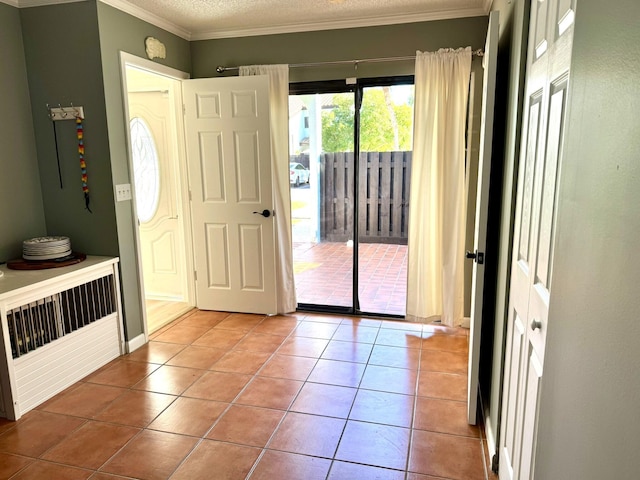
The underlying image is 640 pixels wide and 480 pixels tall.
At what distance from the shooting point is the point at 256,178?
3830 mm

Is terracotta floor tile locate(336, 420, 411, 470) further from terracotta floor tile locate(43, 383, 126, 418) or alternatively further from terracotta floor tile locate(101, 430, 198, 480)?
terracotta floor tile locate(43, 383, 126, 418)

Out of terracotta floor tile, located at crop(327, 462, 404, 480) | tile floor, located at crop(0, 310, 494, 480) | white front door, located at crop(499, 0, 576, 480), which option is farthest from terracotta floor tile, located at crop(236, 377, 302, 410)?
white front door, located at crop(499, 0, 576, 480)

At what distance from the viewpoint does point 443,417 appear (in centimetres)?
243

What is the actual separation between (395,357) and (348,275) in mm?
1597

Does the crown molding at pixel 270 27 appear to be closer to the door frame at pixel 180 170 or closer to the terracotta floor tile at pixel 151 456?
the door frame at pixel 180 170

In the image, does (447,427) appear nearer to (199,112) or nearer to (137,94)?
(199,112)

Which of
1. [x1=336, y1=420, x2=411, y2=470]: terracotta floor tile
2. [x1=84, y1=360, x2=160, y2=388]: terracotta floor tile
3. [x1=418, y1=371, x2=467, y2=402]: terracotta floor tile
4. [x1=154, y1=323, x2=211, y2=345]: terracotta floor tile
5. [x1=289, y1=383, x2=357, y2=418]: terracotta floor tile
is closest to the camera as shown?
[x1=336, y1=420, x2=411, y2=470]: terracotta floor tile

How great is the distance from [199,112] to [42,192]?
4.60 ft

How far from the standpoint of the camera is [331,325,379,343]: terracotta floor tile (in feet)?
11.5

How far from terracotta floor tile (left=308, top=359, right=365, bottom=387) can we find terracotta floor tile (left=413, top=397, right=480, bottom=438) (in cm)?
46

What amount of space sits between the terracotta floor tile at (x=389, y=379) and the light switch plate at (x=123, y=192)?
2160 millimetres

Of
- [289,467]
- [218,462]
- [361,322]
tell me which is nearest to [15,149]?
[218,462]

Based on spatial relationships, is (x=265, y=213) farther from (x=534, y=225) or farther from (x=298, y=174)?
(x=534, y=225)

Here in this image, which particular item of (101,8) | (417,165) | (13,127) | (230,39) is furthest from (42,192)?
(417,165)
